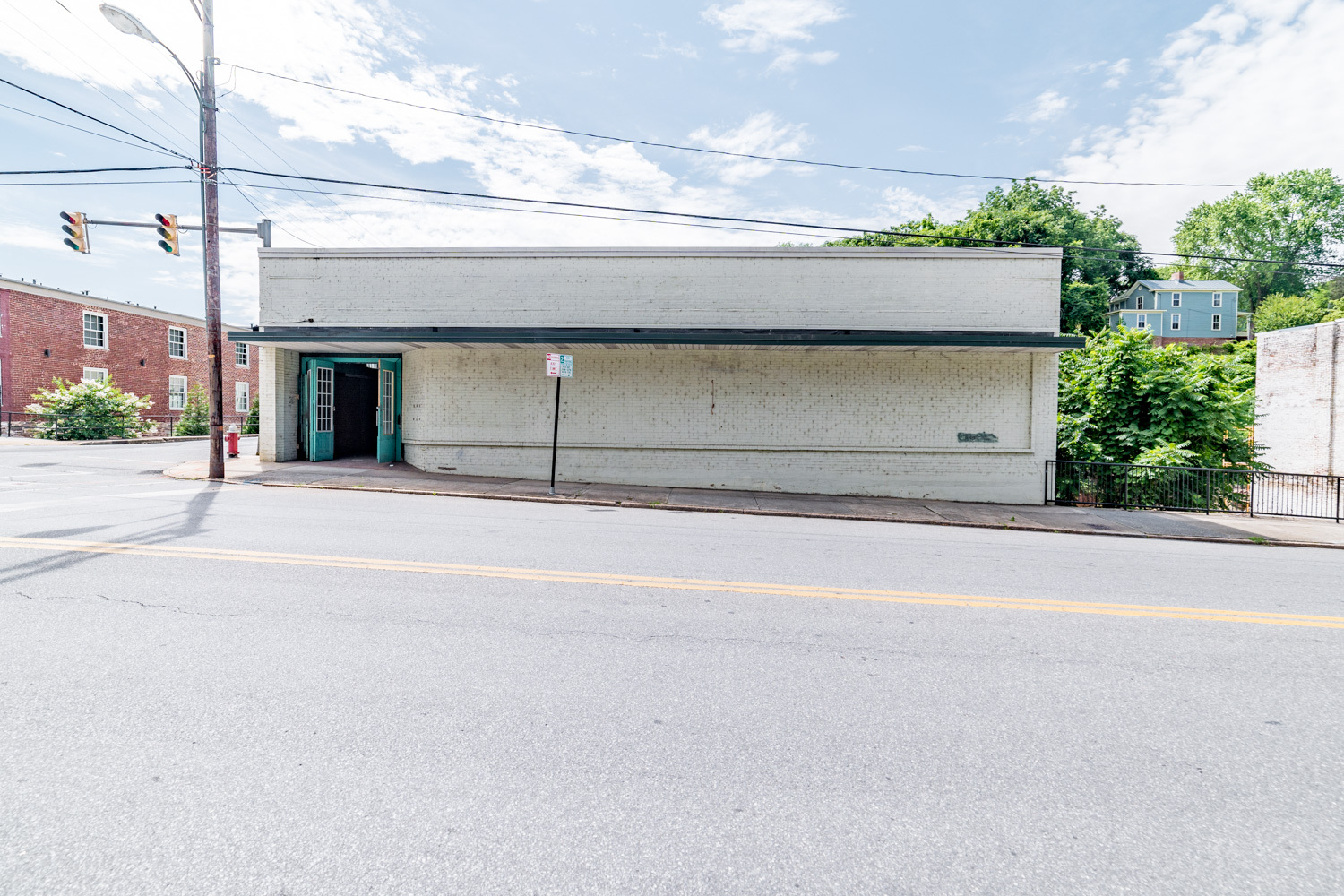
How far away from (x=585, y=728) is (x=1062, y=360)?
60.1 feet

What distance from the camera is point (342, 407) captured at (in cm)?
1767

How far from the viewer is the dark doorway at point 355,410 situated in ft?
57.4

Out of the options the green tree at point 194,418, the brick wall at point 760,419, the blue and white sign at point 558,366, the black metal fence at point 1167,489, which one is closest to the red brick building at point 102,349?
the green tree at point 194,418

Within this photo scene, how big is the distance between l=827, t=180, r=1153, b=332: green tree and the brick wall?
18568 millimetres

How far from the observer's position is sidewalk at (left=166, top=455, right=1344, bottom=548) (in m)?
10.9

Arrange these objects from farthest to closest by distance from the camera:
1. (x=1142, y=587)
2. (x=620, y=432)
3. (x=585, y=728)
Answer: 1. (x=620, y=432)
2. (x=1142, y=587)
3. (x=585, y=728)

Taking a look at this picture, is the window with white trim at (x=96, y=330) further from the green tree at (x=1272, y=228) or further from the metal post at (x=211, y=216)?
the green tree at (x=1272, y=228)

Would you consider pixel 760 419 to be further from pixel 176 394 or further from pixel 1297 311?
pixel 1297 311

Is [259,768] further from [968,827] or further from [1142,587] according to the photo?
[1142,587]

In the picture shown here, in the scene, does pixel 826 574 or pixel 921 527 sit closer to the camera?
pixel 826 574

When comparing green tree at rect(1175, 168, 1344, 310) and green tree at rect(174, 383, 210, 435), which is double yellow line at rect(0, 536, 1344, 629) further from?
green tree at rect(1175, 168, 1344, 310)

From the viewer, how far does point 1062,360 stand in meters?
17.0

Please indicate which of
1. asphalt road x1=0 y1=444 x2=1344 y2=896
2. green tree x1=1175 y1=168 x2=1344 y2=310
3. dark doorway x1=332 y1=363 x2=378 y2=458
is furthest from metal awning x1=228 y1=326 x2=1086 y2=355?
green tree x1=1175 y1=168 x2=1344 y2=310

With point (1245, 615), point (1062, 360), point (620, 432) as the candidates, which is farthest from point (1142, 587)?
point (1062, 360)
